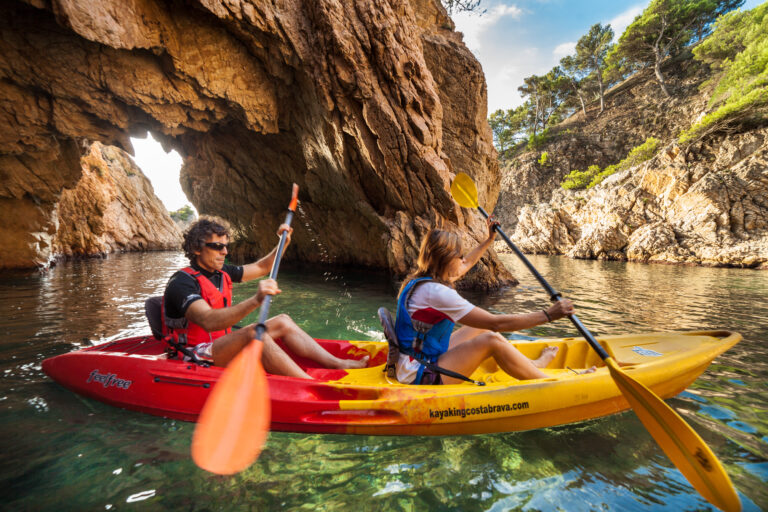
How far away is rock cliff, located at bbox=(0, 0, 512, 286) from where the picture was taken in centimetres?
596

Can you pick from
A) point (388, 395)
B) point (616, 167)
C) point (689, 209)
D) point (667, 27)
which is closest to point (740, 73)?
point (616, 167)

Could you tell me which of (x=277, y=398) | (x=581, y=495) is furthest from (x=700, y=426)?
(x=277, y=398)

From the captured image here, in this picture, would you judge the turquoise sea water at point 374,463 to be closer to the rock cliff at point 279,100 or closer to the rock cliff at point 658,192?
the rock cliff at point 279,100

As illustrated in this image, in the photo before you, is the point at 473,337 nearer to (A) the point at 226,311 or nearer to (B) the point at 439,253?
(B) the point at 439,253

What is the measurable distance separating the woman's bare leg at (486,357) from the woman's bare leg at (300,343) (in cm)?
114

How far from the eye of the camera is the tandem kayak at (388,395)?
2.24 m

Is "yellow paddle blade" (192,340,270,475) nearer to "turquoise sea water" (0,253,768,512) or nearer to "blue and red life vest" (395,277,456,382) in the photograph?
"turquoise sea water" (0,253,768,512)

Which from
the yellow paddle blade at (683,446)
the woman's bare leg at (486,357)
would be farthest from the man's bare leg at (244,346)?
the yellow paddle blade at (683,446)

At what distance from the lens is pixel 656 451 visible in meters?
2.16

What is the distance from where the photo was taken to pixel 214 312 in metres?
2.27

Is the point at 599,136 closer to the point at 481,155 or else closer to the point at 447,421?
the point at 481,155

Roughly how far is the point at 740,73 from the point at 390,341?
29.3 metres

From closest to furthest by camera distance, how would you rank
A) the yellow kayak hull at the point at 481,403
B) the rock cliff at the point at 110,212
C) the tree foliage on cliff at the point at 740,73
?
the yellow kayak hull at the point at 481,403, the tree foliage on cliff at the point at 740,73, the rock cliff at the point at 110,212

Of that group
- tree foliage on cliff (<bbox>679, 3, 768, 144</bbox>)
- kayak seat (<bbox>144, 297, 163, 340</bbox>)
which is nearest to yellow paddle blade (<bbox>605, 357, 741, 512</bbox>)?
kayak seat (<bbox>144, 297, 163, 340</bbox>)
